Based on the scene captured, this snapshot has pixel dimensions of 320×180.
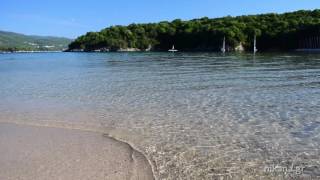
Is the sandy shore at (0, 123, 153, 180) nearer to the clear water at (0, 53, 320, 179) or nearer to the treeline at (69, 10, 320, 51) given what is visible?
the clear water at (0, 53, 320, 179)

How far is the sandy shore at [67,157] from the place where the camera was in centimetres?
738

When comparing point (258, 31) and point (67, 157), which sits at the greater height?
point (258, 31)

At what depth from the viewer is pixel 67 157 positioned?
838 centimetres

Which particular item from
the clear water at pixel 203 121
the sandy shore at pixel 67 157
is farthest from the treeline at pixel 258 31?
the sandy shore at pixel 67 157

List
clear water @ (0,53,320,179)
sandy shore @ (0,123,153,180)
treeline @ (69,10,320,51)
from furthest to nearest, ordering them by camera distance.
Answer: treeline @ (69,10,320,51), clear water @ (0,53,320,179), sandy shore @ (0,123,153,180)

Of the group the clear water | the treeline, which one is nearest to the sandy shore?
the clear water

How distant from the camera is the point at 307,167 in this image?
757cm

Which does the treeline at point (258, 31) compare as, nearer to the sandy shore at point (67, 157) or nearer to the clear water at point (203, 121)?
the clear water at point (203, 121)

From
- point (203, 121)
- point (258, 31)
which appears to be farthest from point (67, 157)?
point (258, 31)

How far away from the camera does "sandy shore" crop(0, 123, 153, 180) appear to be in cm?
738

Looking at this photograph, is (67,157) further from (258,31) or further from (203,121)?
(258,31)

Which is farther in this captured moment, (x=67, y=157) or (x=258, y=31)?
(x=258, y=31)

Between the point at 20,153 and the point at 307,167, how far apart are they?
17.5 feet

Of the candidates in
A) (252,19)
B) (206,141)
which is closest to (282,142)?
(206,141)
